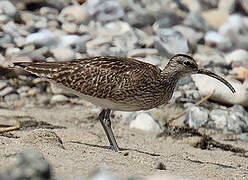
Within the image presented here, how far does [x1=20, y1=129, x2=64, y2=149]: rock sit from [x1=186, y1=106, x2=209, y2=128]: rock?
2.87m

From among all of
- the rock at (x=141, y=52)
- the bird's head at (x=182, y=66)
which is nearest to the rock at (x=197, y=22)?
the rock at (x=141, y=52)

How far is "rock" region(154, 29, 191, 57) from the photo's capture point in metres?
11.0

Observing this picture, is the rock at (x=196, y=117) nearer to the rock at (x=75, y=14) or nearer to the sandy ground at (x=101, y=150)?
the sandy ground at (x=101, y=150)

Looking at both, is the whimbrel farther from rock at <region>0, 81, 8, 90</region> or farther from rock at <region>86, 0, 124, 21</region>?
rock at <region>86, 0, 124, 21</region>

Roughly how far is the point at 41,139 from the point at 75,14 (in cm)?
625

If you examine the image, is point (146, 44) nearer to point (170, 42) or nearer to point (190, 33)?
point (170, 42)

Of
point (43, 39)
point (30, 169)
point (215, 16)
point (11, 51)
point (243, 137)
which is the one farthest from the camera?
point (215, 16)

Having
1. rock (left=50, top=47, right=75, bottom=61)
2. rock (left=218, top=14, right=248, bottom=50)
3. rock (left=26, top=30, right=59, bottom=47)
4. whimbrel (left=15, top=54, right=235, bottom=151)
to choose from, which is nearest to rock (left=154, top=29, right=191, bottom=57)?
rock (left=218, top=14, right=248, bottom=50)

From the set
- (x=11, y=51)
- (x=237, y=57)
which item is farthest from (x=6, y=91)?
(x=237, y=57)

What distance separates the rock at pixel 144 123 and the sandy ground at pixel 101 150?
0.14 m

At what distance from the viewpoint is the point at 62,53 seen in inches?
410

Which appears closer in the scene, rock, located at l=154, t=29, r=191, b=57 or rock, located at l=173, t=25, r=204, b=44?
rock, located at l=154, t=29, r=191, b=57

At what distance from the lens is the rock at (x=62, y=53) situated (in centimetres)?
1031

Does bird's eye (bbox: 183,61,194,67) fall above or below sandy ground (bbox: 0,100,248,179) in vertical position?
above
